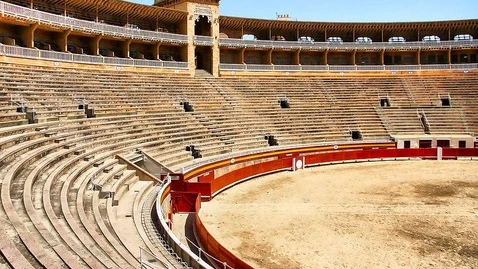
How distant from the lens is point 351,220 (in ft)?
56.5

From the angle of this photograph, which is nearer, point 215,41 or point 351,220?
point 351,220

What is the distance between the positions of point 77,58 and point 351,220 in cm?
2258

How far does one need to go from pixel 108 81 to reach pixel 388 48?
31032 millimetres

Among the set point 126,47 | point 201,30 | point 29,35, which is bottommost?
point 29,35

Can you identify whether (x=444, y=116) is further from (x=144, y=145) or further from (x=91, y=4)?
(x=91, y=4)

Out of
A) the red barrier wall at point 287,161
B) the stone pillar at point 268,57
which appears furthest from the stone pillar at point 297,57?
the red barrier wall at point 287,161

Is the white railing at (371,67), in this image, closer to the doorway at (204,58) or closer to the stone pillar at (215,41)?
the stone pillar at (215,41)

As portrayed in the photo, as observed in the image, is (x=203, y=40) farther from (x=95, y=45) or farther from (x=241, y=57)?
(x=95, y=45)

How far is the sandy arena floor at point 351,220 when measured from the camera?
43.7ft

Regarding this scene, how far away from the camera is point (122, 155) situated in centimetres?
2205

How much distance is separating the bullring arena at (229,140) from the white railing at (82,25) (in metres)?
0.15

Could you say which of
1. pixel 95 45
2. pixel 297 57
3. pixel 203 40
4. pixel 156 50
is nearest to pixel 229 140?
pixel 156 50

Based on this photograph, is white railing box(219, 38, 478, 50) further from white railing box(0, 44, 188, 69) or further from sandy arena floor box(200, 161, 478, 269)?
sandy arena floor box(200, 161, 478, 269)

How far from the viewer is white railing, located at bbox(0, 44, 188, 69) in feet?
84.6
